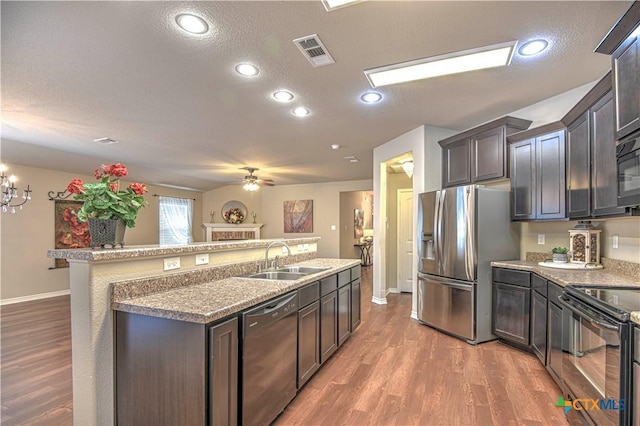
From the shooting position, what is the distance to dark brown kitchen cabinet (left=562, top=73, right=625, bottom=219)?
Result: 2275 millimetres

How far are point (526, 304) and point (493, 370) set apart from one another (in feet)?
2.38

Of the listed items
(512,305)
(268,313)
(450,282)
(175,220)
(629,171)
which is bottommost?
(512,305)

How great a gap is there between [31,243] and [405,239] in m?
6.87

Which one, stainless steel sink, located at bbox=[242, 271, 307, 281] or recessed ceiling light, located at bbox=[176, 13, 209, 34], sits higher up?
recessed ceiling light, located at bbox=[176, 13, 209, 34]

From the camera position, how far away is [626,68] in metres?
1.79

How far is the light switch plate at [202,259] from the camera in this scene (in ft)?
7.67

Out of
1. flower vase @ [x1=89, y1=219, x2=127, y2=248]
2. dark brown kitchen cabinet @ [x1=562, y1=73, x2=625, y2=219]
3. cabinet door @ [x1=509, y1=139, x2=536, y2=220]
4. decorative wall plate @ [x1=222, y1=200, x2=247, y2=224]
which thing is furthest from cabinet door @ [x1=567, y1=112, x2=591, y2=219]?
decorative wall plate @ [x1=222, y1=200, x2=247, y2=224]

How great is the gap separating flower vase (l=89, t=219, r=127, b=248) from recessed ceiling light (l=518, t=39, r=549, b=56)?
3.00 meters

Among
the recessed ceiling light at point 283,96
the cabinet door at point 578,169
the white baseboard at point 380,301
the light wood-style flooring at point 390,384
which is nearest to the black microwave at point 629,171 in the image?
the cabinet door at point 578,169

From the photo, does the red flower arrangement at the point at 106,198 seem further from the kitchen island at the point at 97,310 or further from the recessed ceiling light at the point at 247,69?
the recessed ceiling light at the point at 247,69

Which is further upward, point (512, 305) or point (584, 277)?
point (584, 277)

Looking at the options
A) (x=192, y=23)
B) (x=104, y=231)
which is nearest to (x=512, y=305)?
(x=104, y=231)

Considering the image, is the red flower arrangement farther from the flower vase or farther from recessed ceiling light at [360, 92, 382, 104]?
recessed ceiling light at [360, 92, 382, 104]

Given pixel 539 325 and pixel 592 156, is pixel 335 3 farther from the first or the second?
Answer: pixel 539 325
